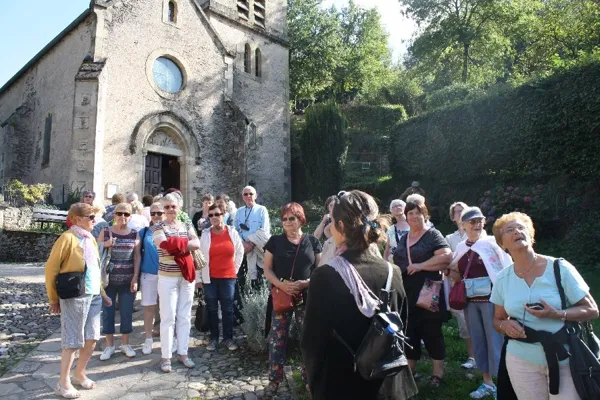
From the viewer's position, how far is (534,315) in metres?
2.63

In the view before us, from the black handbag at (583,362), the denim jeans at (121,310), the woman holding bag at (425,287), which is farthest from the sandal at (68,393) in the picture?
the black handbag at (583,362)

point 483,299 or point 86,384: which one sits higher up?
point 483,299

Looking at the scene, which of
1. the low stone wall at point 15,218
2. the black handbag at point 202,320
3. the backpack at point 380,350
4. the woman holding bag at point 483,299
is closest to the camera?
the backpack at point 380,350

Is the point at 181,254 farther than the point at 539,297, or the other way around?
the point at 181,254

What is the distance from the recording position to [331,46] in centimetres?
2897

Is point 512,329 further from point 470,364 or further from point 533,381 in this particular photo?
point 470,364

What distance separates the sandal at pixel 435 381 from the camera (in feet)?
13.8

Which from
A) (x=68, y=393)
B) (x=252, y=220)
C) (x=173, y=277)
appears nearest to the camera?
(x=68, y=393)

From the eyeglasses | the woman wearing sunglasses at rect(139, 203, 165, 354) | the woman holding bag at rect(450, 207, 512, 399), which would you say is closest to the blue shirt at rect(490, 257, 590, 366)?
the woman holding bag at rect(450, 207, 512, 399)

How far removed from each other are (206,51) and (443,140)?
1015 centimetres

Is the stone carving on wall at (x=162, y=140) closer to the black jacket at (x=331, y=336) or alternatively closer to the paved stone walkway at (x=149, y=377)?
the paved stone walkway at (x=149, y=377)

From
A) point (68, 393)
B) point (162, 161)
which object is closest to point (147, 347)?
point (68, 393)

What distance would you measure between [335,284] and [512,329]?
1342 millimetres

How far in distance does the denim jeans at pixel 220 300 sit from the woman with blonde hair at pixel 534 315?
336cm
